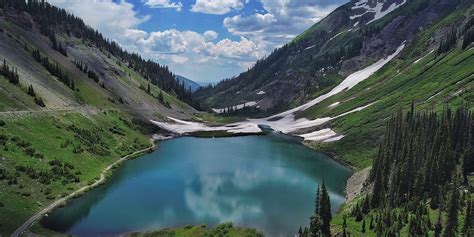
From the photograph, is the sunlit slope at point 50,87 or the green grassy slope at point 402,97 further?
the green grassy slope at point 402,97

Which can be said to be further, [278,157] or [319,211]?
[278,157]

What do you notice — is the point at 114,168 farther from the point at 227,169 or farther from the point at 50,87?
the point at 50,87

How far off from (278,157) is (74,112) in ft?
207

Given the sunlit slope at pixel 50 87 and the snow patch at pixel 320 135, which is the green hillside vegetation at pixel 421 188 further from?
the sunlit slope at pixel 50 87

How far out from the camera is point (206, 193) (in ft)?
282

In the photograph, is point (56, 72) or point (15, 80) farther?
point (56, 72)

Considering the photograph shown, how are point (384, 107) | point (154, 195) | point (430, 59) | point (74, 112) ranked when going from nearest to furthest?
point (154, 195)
point (74, 112)
point (384, 107)
point (430, 59)

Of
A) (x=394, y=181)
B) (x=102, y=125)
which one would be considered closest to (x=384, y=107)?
(x=394, y=181)

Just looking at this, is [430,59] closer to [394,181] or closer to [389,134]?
[389,134]

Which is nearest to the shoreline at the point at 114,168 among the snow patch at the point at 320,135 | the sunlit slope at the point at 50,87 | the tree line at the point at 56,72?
the snow patch at the point at 320,135

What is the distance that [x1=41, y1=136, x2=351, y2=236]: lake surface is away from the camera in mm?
67156

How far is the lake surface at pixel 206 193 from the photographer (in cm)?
6716

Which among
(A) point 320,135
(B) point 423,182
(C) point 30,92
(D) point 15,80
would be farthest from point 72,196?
(A) point 320,135

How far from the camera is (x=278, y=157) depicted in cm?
13362
